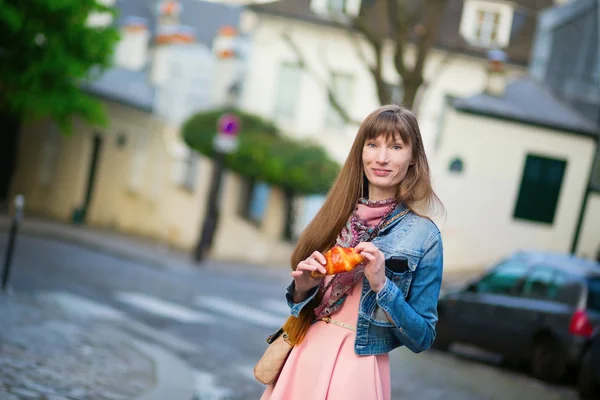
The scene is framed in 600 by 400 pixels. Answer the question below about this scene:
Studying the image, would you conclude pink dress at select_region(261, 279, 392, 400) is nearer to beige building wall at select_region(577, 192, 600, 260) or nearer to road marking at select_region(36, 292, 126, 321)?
road marking at select_region(36, 292, 126, 321)

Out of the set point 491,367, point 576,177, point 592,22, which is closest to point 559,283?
point 491,367

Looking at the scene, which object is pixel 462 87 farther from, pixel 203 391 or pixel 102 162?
pixel 203 391

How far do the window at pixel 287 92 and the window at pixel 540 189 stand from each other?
755cm

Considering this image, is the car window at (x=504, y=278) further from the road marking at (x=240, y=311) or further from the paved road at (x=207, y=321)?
the road marking at (x=240, y=311)

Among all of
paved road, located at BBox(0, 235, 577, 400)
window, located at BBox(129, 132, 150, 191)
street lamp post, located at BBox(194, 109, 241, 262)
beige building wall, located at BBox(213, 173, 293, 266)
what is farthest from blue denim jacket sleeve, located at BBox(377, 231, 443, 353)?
window, located at BBox(129, 132, 150, 191)

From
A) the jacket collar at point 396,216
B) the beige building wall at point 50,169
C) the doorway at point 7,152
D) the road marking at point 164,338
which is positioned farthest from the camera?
the doorway at point 7,152

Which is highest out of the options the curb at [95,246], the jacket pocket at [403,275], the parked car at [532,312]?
the jacket pocket at [403,275]

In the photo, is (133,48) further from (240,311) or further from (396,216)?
(396,216)

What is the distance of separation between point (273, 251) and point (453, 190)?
553cm

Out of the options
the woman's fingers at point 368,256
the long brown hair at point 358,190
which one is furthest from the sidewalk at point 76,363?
the woman's fingers at point 368,256

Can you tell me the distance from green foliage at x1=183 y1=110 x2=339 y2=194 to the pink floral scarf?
21.6 metres

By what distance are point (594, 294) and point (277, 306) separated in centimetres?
647

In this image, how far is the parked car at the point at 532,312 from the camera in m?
11.4

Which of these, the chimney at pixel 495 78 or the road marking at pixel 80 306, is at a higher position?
the chimney at pixel 495 78
